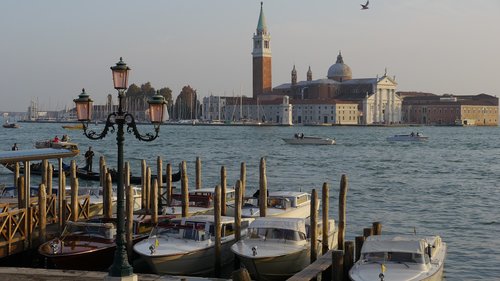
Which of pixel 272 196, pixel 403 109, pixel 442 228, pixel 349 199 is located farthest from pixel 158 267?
pixel 403 109

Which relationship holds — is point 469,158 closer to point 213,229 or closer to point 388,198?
point 388,198

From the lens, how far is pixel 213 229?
1283 cm

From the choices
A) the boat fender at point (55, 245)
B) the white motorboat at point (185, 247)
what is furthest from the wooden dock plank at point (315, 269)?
the boat fender at point (55, 245)

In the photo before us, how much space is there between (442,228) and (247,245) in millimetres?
8087

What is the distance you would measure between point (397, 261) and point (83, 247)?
188 inches

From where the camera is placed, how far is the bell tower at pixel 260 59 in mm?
126812

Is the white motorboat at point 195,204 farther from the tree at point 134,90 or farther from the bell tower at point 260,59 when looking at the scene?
the tree at point 134,90

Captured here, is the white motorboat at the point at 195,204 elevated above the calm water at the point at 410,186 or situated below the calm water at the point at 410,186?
above

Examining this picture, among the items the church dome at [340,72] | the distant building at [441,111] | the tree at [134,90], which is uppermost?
the church dome at [340,72]

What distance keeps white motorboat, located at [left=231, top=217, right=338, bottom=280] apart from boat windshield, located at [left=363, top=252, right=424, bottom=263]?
1392 millimetres

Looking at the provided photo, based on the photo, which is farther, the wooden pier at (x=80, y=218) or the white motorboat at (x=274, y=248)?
the white motorboat at (x=274, y=248)

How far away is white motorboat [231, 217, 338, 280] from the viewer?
38.7 feet

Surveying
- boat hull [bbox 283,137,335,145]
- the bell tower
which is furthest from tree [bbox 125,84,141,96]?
boat hull [bbox 283,137,335,145]

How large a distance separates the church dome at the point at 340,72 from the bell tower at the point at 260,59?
1173 centimetres
